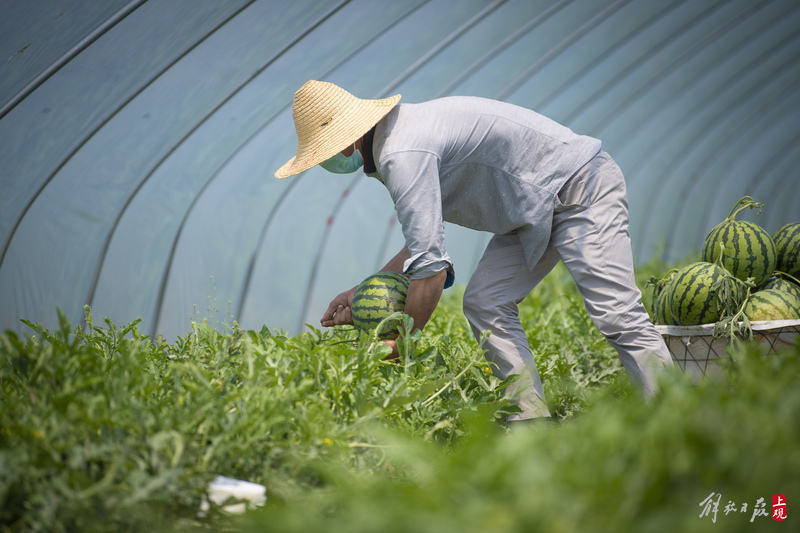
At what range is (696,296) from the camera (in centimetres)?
324

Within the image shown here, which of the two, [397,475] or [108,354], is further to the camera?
[108,354]

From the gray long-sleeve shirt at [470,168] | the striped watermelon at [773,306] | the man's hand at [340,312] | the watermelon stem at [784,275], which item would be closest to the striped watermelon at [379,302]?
the man's hand at [340,312]

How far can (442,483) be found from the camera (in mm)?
1293

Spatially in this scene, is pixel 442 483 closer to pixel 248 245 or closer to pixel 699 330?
pixel 699 330

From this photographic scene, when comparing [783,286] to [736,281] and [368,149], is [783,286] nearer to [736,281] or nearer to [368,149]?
[736,281]

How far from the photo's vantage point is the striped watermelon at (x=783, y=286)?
334 cm

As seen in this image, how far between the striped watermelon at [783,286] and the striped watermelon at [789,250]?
0.14m

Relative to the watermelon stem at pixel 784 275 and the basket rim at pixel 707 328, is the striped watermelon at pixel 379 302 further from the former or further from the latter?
the watermelon stem at pixel 784 275

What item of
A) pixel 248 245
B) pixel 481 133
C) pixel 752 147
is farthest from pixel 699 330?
pixel 752 147

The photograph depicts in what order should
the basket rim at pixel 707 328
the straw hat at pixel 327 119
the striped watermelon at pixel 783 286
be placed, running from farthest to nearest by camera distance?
the striped watermelon at pixel 783 286 < the basket rim at pixel 707 328 < the straw hat at pixel 327 119

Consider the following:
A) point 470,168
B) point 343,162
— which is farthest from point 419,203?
point 343,162

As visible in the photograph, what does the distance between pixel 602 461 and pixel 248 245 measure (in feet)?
14.4

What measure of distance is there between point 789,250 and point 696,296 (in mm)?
817

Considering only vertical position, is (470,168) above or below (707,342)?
above
